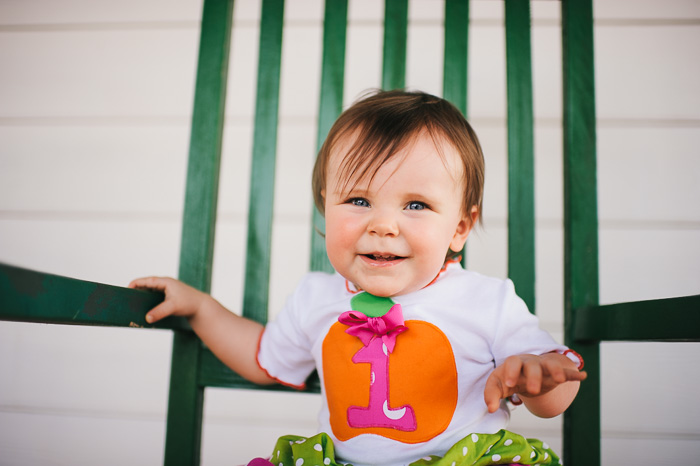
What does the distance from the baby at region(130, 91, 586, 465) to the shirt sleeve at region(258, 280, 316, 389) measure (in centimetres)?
5

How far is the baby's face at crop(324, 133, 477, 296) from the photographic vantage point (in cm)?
63

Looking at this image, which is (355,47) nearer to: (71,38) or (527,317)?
(71,38)

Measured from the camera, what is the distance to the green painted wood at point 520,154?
2.60 ft

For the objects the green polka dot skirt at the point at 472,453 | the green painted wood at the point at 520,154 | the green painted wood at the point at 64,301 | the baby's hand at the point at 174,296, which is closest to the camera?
the green painted wood at the point at 64,301

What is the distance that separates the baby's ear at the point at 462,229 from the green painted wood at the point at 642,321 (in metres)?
0.20

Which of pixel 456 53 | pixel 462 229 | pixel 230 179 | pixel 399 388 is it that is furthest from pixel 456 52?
pixel 230 179

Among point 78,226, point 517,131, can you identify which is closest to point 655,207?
point 517,131

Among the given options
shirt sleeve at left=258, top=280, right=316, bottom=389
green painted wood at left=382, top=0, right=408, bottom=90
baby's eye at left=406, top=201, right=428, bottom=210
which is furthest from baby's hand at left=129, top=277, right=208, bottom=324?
green painted wood at left=382, top=0, right=408, bottom=90

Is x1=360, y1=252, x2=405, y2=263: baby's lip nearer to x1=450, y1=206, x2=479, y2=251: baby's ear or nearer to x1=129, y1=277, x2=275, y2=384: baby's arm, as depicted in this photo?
x1=450, y1=206, x2=479, y2=251: baby's ear

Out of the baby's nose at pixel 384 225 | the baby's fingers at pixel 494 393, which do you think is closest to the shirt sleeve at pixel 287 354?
the baby's nose at pixel 384 225

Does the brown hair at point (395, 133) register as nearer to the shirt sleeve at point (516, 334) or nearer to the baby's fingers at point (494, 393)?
the shirt sleeve at point (516, 334)

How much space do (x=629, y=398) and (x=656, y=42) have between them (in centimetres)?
85

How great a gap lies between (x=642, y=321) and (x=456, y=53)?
524mm

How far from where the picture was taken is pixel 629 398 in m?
1.13
